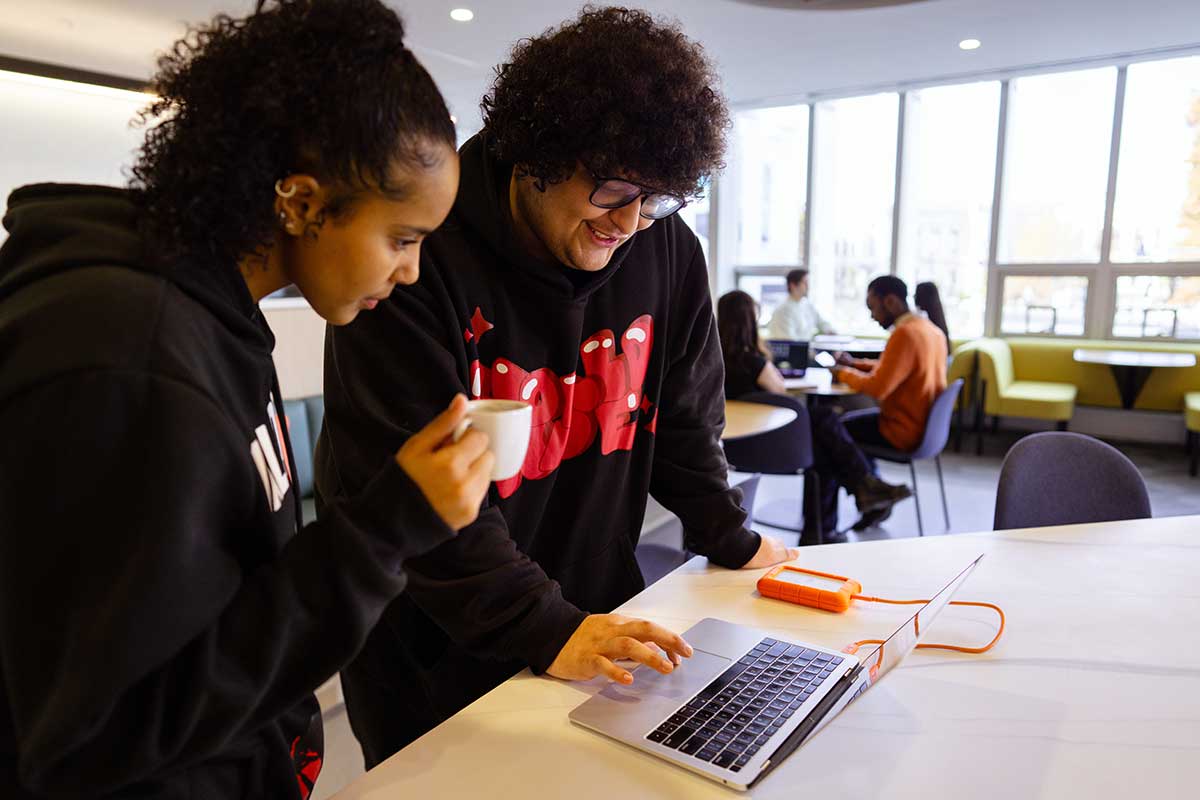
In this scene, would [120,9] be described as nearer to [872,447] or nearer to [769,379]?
[769,379]

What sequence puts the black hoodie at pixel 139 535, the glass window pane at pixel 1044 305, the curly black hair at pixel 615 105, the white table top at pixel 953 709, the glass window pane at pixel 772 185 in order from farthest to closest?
the glass window pane at pixel 772 185 < the glass window pane at pixel 1044 305 < the curly black hair at pixel 615 105 < the white table top at pixel 953 709 < the black hoodie at pixel 139 535

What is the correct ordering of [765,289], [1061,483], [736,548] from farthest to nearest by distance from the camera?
[765,289]
[1061,483]
[736,548]

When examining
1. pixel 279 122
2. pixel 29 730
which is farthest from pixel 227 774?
pixel 279 122

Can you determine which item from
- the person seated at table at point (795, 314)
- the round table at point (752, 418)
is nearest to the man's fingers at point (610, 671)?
the round table at point (752, 418)

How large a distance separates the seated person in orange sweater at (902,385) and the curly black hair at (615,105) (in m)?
3.09

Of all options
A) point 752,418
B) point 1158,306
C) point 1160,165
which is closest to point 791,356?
point 752,418

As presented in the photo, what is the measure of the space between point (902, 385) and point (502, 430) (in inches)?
143

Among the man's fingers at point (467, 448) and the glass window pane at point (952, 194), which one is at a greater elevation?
the glass window pane at point (952, 194)

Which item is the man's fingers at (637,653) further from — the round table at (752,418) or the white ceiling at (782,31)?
the white ceiling at (782,31)

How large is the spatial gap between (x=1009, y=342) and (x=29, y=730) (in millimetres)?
7171

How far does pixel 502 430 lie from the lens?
2.18ft

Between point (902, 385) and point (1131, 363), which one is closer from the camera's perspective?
point (902, 385)

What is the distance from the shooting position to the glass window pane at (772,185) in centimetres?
771

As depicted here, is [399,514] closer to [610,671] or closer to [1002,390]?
[610,671]
